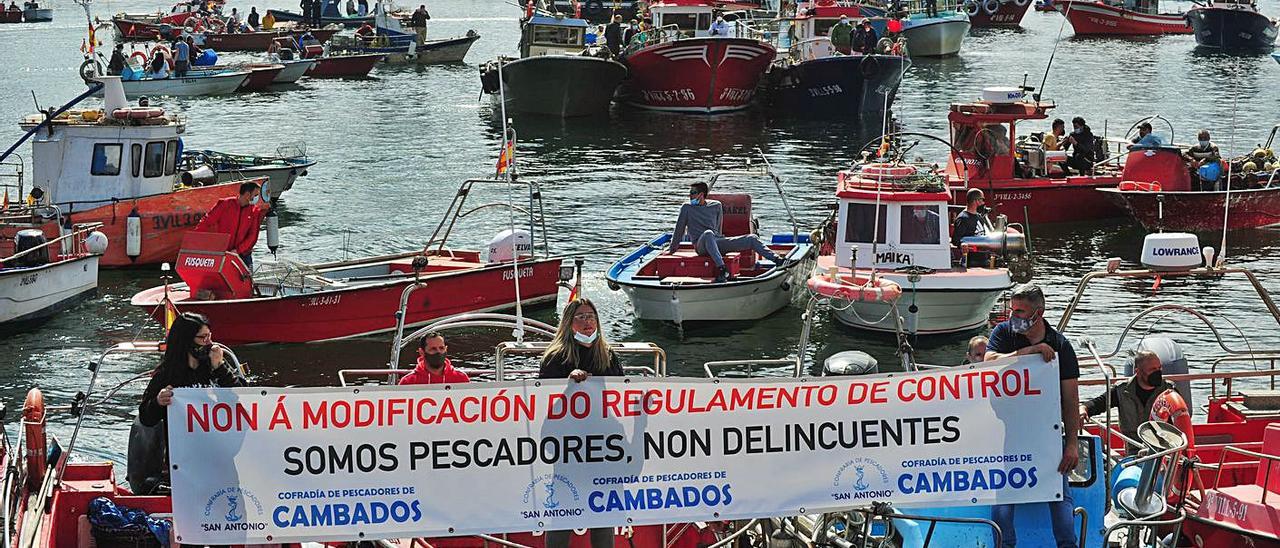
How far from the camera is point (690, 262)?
837 inches

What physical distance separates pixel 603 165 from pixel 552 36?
39.0ft

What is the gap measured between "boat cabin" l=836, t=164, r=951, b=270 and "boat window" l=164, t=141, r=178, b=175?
10.5 m

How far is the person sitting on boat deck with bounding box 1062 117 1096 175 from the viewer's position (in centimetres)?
2912

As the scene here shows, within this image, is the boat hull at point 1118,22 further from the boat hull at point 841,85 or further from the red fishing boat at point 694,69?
the red fishing boat at point 694,69

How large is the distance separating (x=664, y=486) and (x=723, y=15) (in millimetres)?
38832

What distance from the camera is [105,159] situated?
79.4 ft

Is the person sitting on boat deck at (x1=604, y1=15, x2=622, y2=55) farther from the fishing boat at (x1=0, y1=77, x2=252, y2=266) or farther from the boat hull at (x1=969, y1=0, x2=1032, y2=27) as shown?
the boat hull at (x1=969, y1=0, x2=1032, y2=27)

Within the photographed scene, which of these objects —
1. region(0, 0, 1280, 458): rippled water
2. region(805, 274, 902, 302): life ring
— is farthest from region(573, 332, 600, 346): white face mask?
region(805, 274, 902, 302): life ring

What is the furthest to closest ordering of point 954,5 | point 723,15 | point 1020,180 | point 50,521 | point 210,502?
A: 1. point 954,5
2. point 723,15
3. point 1020,180
4. point 50,521
5. point 210,502

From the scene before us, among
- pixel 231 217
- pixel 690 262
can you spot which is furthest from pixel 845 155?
pixel 231 217

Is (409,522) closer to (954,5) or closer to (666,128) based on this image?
(666,128)

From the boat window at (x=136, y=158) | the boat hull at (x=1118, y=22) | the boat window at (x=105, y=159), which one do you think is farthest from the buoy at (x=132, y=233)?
the boat hull at (x=1118, y=22)

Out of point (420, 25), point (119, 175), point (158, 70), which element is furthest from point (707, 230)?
point (420, 25)

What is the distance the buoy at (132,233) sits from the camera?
24141 mm
